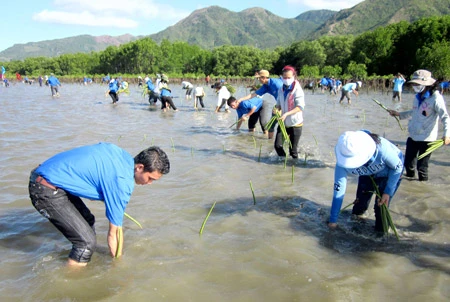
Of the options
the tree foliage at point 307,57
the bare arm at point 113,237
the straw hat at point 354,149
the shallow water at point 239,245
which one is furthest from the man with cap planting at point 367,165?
the tree foliage at point 307,57

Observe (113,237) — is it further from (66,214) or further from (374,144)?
(374,144)

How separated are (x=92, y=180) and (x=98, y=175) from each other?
0.32 feet

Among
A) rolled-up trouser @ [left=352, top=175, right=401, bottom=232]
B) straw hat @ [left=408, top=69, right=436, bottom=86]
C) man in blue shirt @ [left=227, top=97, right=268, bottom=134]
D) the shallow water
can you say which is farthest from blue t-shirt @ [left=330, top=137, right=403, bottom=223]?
man in blue shirt @ [left=227, top=97, right=268, bottom=134]

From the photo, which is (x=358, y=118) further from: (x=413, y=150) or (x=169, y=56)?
(x=169, y=56)

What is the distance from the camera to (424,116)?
5.09 m

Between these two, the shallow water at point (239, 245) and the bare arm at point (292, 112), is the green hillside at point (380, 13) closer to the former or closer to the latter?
the bare arm at point (292, 112)

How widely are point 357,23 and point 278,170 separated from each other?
677 feet

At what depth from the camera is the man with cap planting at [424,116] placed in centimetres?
473

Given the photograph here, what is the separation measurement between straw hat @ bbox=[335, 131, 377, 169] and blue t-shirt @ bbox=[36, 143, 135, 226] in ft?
6.01

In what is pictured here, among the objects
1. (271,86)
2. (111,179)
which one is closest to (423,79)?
(271,86)

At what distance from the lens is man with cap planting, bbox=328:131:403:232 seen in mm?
Result: 2951

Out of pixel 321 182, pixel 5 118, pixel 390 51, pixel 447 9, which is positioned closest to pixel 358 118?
pixel 321 182

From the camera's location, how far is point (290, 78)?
233 inches

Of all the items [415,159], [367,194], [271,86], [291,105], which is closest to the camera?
[367,194]
